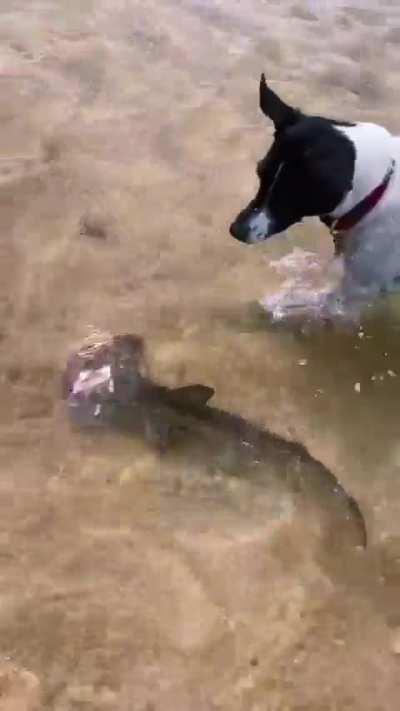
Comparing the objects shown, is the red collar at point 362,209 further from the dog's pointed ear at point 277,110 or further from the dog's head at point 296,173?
the dog's pointed ear at point 277,110

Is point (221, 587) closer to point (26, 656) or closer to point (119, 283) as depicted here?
point (26, 656)

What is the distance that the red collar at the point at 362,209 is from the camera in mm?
1477

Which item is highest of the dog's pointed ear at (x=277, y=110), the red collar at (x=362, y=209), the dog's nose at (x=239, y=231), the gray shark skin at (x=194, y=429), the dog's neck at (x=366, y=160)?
the dog's pointed ear at (x=277, y=110)

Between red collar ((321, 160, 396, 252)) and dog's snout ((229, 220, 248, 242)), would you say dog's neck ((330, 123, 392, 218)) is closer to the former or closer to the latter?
red collar ((321, 160, 396, 252))

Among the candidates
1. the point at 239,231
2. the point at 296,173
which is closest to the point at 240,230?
the point at 239,231

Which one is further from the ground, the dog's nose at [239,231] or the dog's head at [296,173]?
the dog's head at [296,173]

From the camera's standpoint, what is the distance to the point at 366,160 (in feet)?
4.72

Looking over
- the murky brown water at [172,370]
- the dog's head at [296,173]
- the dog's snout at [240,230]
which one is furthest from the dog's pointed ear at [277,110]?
the murky brown water at [172,370]

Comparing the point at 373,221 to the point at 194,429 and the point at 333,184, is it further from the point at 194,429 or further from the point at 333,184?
the point at 194,429

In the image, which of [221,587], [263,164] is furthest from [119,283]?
[221,587]

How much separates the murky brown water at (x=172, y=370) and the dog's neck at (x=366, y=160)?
12.5 inches

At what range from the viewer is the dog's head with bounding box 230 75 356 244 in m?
1.39

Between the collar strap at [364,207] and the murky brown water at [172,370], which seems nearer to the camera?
the murky brown water at [172,370]

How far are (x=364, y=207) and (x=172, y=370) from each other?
1.43ft
